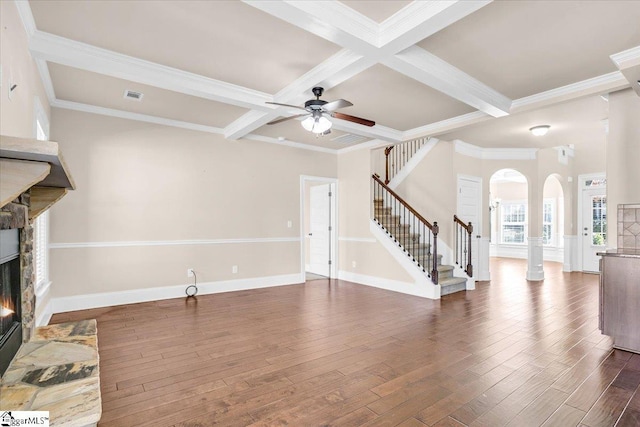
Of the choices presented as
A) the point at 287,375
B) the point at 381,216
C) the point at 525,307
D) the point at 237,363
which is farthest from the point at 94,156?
the point at 525,307

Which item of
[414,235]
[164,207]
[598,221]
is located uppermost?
[164,207]

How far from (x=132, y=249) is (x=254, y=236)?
1.97 metres

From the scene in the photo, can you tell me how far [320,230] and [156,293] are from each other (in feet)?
11.9

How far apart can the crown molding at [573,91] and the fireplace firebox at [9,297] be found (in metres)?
5.20

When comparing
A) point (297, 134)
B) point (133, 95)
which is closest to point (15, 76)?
point (133, 95)

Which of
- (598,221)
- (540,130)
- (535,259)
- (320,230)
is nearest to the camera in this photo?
(540,130)

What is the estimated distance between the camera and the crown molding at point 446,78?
3.15 meters

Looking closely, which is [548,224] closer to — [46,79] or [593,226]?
[593,226]

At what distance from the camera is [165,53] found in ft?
10.7

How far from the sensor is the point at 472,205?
22.8ft

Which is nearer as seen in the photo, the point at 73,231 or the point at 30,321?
the point at 30,321

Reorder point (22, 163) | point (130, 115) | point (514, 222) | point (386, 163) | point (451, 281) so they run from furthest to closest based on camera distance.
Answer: point (514, 222) → point (386, 163) → point (451, 281) → point (130, 115) → point (22, 163)

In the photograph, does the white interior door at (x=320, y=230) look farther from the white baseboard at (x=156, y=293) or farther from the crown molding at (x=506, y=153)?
the crown molding at (x=506, y=153)

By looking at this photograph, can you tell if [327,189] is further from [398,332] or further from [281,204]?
[398,332]
